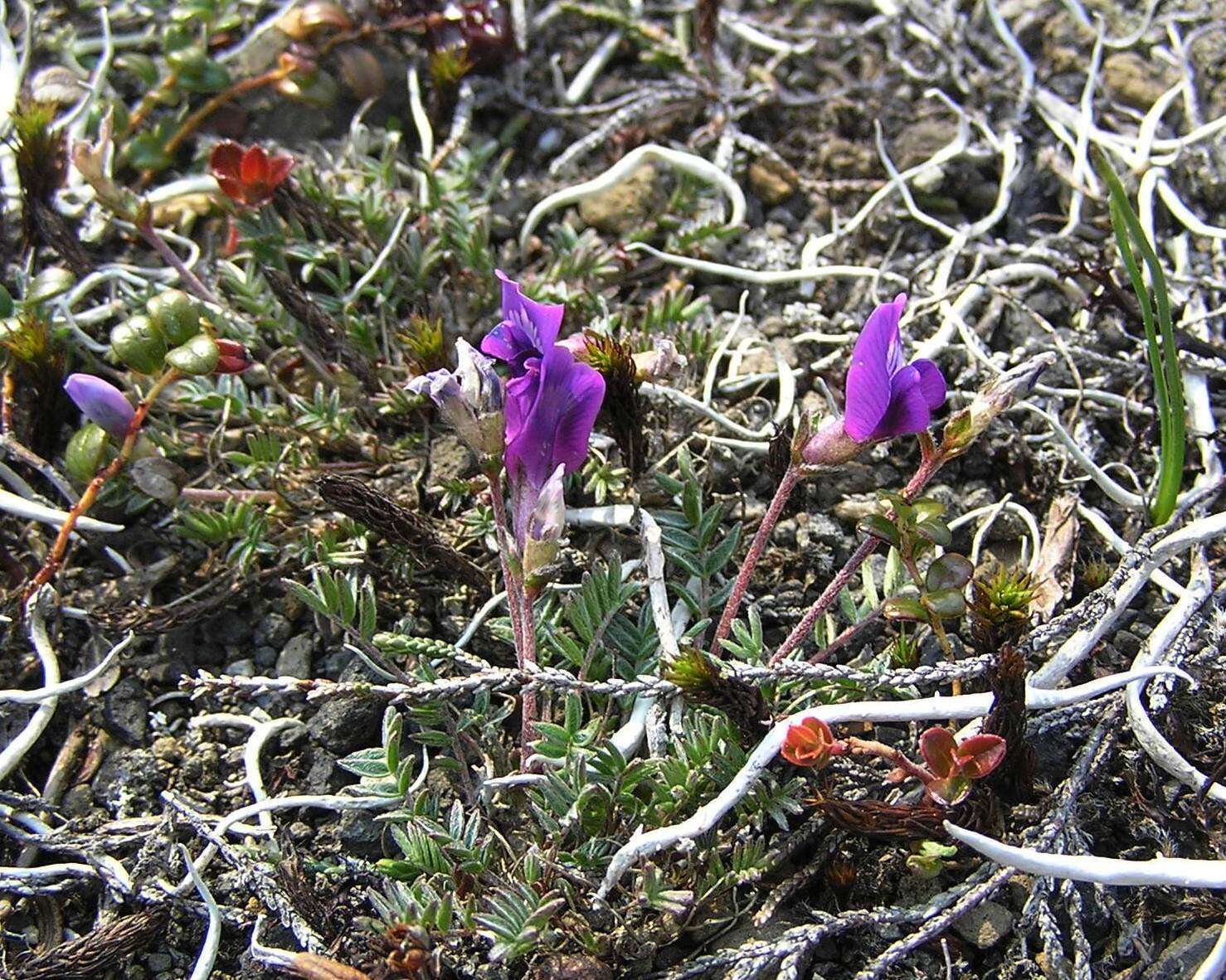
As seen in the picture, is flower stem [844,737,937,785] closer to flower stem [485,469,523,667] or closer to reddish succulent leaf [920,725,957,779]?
reddish succulent leaf [920,725,957,779]

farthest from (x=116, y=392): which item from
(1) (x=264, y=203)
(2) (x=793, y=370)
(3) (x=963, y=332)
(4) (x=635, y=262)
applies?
(3) (x=963, y=332)

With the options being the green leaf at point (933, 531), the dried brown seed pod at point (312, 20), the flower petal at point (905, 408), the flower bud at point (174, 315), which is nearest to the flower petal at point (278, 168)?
the flower bud at point (174, 315)

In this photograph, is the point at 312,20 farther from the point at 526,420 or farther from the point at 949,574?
the point at 949,574

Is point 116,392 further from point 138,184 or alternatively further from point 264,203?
point 138,184

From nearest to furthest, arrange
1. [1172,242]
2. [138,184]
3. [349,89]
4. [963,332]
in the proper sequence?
[963,332] → [1172,242] → [138,184] → [349,89]

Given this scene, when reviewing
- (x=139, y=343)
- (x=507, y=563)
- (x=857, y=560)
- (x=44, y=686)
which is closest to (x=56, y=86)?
(x=139, y=343)

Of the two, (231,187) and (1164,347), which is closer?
(1164,347)
